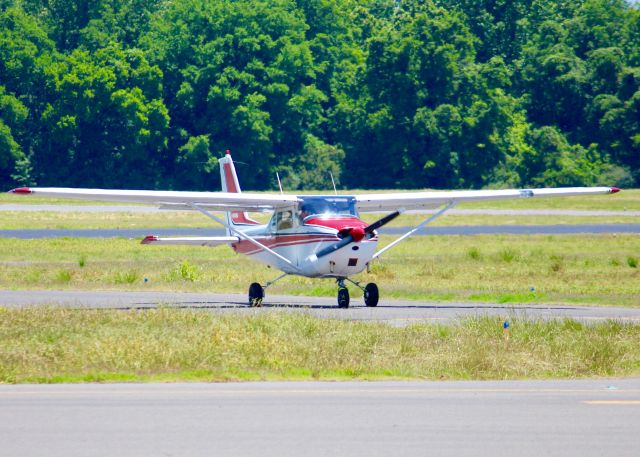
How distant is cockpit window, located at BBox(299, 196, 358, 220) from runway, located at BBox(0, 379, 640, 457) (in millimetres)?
10690

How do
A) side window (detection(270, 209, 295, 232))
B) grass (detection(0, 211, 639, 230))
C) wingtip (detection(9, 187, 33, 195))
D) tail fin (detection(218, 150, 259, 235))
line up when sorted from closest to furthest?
1. wingtip (detection(9, 187, 33, 195))
2. side window (detection(270, 209, 295, 232))
3. tail fin (detection(218, 150, 259, 235))
4. grass (detection(0, 211, 639, 230))

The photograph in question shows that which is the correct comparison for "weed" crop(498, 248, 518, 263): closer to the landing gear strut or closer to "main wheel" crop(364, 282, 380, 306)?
"main wheel" crop(364, 282, 380, 306)

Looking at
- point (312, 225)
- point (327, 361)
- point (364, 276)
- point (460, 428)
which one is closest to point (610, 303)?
point (312, 225)

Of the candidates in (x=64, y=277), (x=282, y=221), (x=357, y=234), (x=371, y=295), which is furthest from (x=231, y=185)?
(x=357, y=234)

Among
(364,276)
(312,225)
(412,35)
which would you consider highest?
(412,35)

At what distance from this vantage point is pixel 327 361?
14.8 metres

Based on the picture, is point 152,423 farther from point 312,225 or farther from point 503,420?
point 312,225

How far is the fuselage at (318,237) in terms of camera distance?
23062 millimetres

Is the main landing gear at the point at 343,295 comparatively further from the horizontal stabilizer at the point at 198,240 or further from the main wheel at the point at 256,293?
the horizontal stabilizer at the point at 198,240

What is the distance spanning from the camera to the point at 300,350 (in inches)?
601

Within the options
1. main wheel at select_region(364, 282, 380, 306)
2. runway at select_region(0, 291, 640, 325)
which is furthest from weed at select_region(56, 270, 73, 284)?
main wheel at select_region(364, 282, 380, 306)

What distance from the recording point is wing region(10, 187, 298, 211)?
2259 cm

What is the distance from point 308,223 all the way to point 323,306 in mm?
1751

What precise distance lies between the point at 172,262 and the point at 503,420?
83.5 ft
